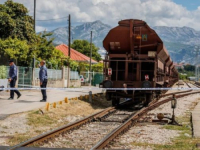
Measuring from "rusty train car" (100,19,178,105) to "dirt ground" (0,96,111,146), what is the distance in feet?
7.29

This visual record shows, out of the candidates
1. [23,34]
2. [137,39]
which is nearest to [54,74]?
[23,34]

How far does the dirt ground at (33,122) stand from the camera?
9978 mm

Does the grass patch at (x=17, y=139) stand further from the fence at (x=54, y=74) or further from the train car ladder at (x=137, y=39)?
the fence at (x=54, y=74)

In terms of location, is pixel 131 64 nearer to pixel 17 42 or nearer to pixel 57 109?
pixel 57 109

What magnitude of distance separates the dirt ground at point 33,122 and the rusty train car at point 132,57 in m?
2.22

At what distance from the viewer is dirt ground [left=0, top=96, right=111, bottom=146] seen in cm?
998

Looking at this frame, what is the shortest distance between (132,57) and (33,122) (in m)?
7.61

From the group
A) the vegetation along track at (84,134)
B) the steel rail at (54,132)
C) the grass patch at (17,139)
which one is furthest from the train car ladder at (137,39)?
the grass patch at (17,139)

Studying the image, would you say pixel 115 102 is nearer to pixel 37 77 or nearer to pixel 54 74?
pixel 37 77

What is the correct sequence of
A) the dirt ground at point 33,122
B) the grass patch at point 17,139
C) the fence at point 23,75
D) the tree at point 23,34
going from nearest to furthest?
the grass patch at point 17,139 → the dirt ground at point 33,122 → the fence at point 23,75 → the tree at point 23,34

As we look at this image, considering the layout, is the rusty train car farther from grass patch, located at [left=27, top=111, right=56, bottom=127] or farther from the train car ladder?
grass patch, located at [left=27, top=111, right=56, bottom=127]

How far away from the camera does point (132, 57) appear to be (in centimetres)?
1877

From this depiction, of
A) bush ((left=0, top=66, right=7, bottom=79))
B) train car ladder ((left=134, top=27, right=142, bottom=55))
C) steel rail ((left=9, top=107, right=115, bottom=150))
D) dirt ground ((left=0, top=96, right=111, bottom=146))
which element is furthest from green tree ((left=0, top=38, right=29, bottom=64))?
steel rail ((left=9, top=107, right=115, bottom=150))

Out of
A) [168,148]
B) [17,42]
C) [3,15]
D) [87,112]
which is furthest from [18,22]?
[168,148]
